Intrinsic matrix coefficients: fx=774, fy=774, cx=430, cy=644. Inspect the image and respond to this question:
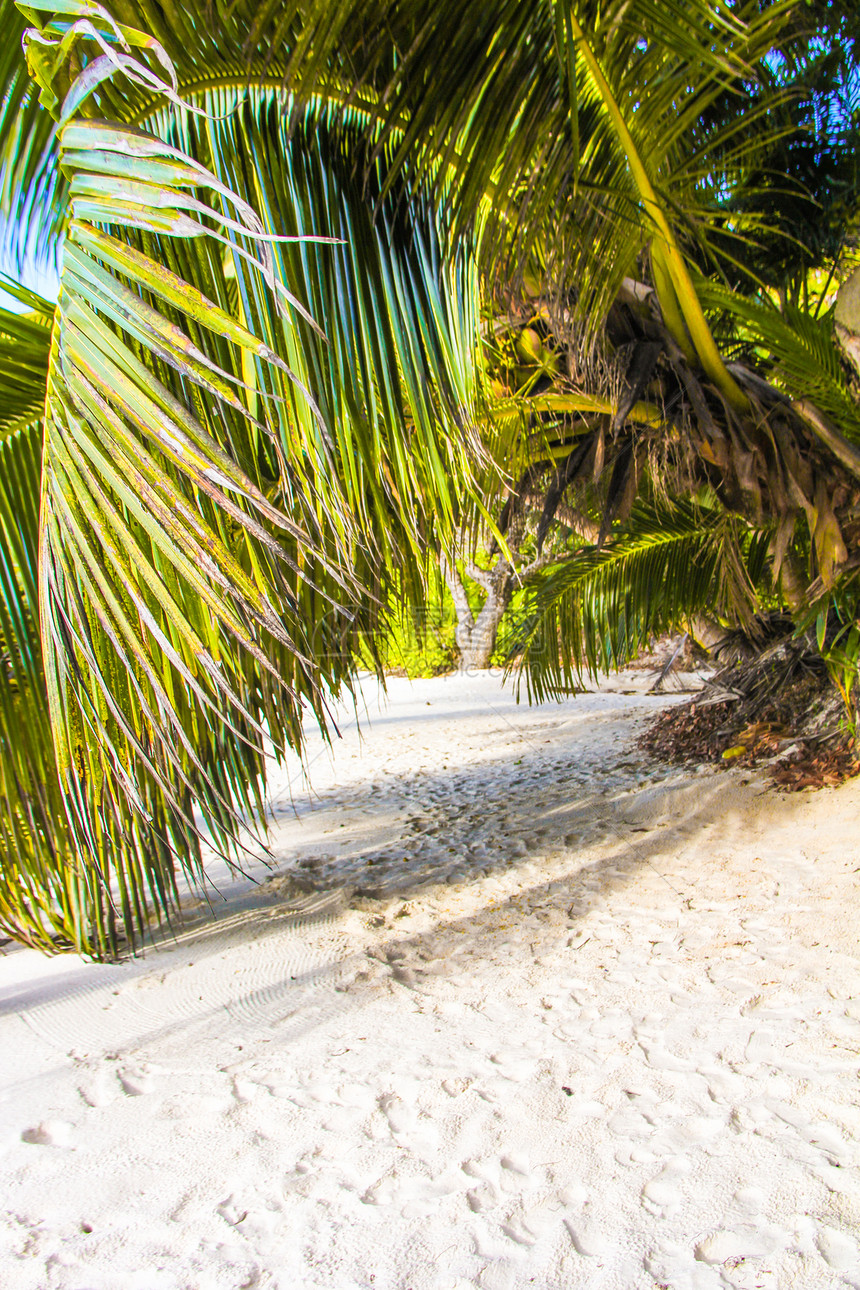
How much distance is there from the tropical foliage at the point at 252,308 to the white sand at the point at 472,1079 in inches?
17.7

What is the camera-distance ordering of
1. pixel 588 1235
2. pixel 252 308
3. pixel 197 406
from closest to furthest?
pixel 252 308
pixel 197 406
pixel 588 1235

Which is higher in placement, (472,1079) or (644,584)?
(644,584)

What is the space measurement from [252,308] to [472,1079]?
1.77 metres

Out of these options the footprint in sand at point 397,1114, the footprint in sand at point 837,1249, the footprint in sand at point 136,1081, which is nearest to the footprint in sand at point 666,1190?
the footprint in sand at point 837,1249

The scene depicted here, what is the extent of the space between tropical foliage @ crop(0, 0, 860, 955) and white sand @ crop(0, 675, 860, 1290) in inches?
17.7

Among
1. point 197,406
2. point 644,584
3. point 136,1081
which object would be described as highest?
point 197,406

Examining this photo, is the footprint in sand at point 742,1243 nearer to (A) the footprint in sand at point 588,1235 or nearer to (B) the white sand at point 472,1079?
(B) the white sand at point 472,1079

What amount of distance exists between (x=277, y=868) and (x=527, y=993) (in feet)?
5.59

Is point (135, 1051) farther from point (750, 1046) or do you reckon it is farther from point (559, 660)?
point (559, 660)

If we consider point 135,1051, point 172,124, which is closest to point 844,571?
point 172,124

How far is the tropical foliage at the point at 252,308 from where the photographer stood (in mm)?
733

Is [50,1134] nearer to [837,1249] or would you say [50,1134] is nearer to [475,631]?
[837,1249]

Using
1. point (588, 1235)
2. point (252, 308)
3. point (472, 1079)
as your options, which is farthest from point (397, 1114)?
point (252, 308)

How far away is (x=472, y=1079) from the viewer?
1.89m
